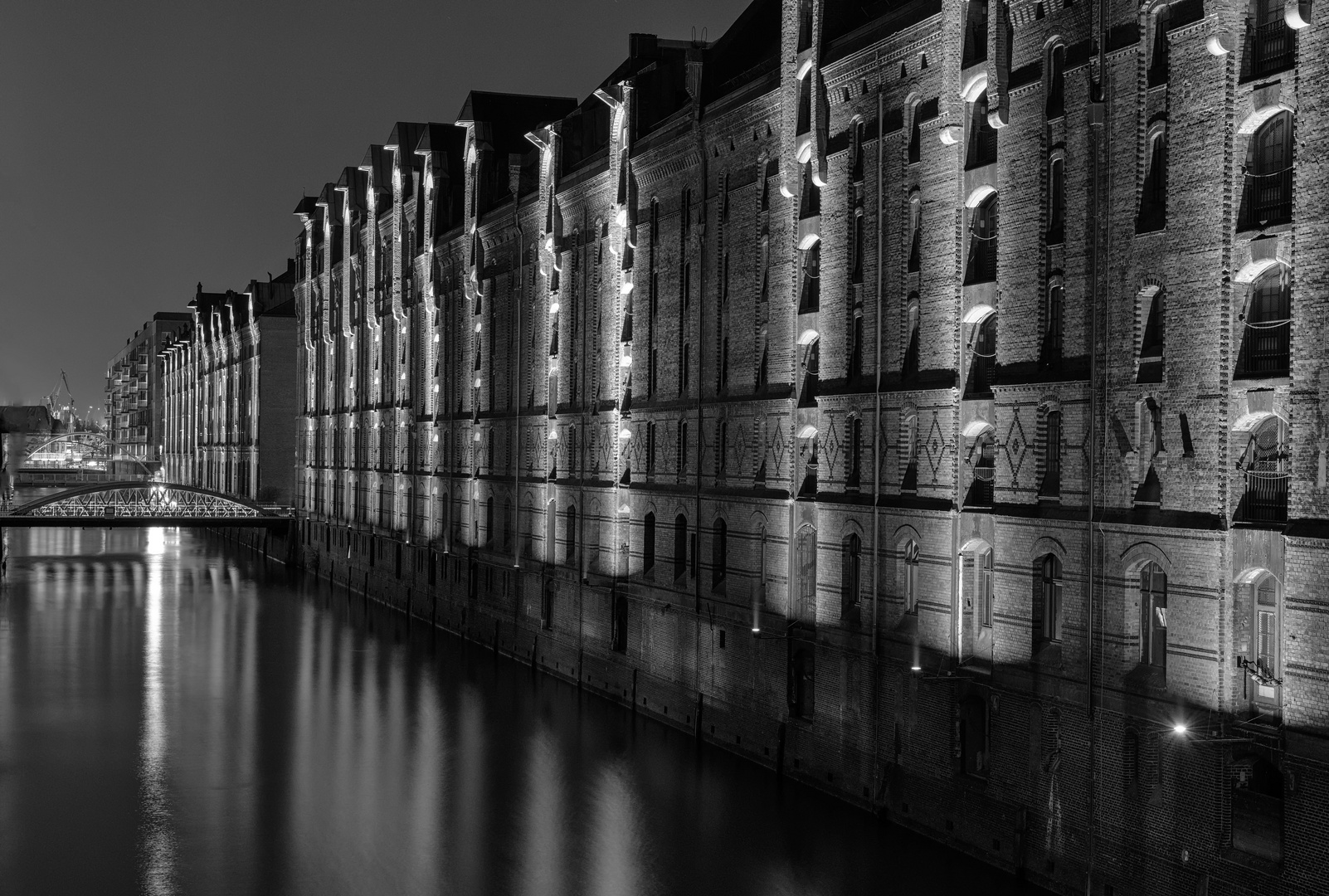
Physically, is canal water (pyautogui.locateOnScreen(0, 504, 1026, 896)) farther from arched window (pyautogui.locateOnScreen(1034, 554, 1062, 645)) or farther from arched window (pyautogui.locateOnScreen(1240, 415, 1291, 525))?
arched window (pyautogui.locateOnScreen(1240, 415, 1291, 525))

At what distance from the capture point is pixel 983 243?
77.8 ft

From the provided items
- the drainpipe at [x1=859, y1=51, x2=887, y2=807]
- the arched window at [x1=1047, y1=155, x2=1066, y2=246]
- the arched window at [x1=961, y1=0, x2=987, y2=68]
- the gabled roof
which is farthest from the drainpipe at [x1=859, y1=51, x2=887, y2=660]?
the gabled roof

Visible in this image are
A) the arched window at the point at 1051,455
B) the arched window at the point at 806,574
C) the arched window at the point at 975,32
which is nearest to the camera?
the arched window at the point at 1051,455

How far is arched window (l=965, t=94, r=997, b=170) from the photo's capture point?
23.4m

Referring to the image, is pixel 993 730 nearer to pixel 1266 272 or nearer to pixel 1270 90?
pixel 1266 272

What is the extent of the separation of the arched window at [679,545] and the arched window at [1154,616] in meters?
15.9

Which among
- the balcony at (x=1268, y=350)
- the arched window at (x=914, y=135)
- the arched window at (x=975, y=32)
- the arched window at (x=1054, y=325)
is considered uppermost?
the arched window at (x=975, y=32)

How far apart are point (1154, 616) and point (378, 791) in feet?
54.5

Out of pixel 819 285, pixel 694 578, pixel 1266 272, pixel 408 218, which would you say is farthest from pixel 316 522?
pixel 1266 272

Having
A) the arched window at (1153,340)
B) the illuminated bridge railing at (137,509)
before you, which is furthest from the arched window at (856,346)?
the illuminated bridge railing at (137,509)

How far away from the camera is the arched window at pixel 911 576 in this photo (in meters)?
25.2

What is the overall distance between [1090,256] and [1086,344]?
1.26 metres

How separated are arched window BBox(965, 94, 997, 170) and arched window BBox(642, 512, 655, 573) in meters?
15.4

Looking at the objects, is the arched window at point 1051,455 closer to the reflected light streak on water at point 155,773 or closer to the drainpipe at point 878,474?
the drainpipe at point 878,474
